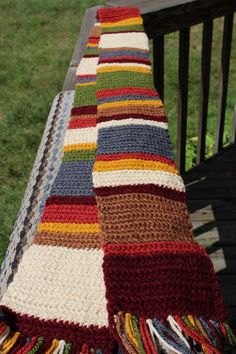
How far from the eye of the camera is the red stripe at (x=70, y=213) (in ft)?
3.65

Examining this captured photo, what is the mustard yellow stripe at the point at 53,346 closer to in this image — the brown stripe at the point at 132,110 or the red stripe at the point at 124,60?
the brown stripe at the point at 132,110

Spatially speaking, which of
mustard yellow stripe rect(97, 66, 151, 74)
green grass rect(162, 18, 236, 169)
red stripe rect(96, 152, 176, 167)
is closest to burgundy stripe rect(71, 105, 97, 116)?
mustard yellow stripe rect(97, 66, 151, 74)

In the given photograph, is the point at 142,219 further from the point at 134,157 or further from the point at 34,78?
the point at 34,78

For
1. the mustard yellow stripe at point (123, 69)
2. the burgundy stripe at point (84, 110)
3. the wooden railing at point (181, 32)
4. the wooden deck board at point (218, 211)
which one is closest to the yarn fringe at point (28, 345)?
the burgundy stripe at point (84, 110)

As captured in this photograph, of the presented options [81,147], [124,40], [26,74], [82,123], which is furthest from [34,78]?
[81,147]

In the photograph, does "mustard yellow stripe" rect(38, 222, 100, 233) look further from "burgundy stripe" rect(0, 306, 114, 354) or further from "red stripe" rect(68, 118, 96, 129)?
"red stripe" rect(68, 118, 96, 129)

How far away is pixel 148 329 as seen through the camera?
78cm

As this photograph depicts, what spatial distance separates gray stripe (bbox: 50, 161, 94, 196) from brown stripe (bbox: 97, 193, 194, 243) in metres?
0.18

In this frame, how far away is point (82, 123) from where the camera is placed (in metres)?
1.49

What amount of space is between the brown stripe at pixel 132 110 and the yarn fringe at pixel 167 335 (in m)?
0.67

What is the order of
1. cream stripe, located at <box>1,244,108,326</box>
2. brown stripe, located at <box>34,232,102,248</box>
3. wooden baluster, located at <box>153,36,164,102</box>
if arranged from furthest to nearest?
wooden baluster, located at <box>153,36,164,102</box>
brown stripe, located at <box>34,232,102,248</box>
cream stripe, located at <box>1,244,108,326</box>

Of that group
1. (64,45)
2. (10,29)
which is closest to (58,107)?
(64,45)

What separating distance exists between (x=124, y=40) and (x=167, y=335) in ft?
4.08

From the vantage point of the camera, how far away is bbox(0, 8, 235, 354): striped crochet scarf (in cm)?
79
